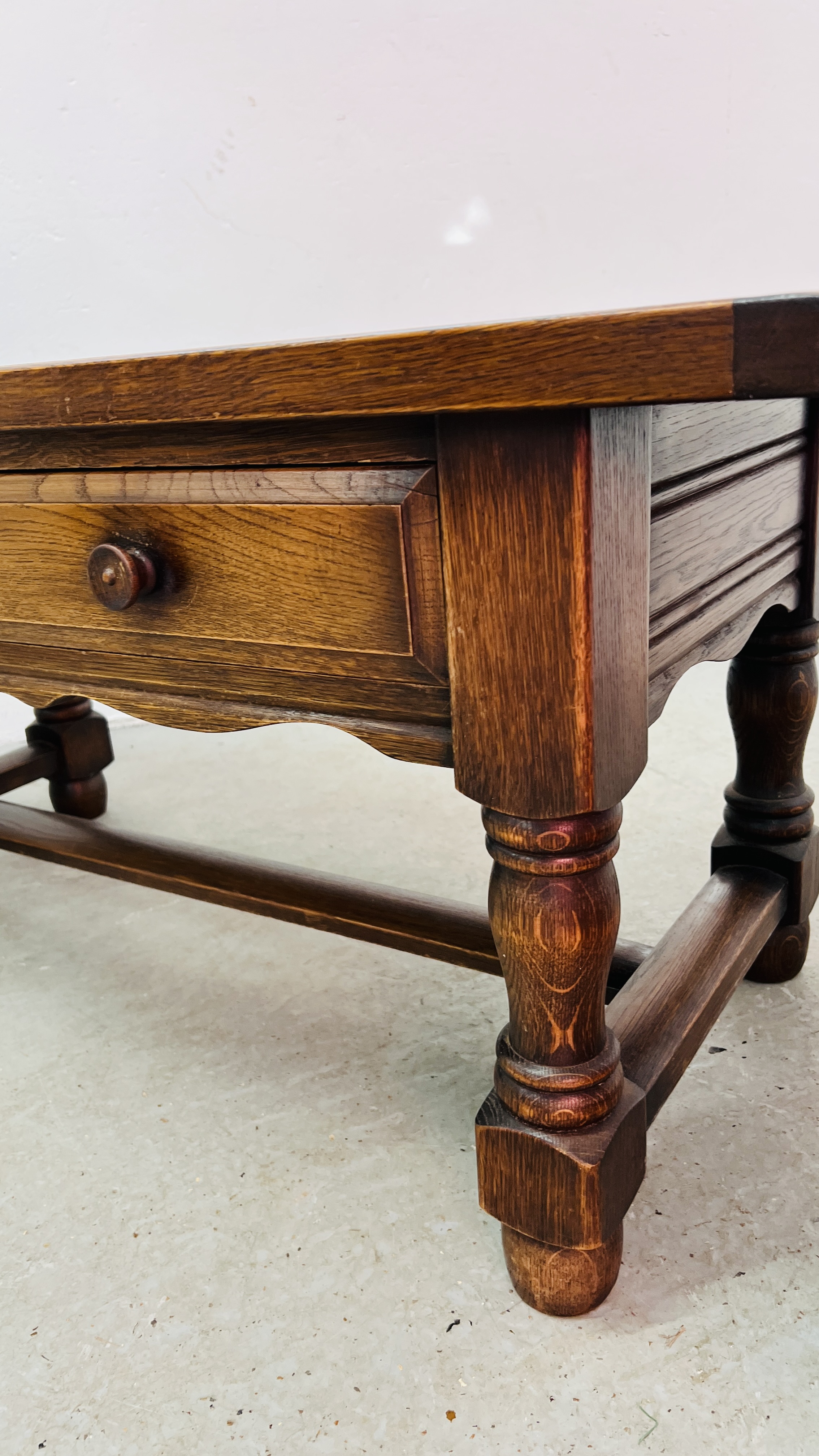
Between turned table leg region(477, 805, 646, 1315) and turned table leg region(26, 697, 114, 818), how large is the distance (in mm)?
1162

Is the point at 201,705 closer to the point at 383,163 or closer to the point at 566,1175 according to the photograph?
the point at 566,1175

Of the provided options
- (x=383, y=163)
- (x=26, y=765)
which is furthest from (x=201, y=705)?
(x=383, y=163)

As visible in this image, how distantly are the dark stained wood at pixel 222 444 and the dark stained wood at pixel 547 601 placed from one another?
0.14 ft

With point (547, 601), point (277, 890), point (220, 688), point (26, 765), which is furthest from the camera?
point (26, 765)

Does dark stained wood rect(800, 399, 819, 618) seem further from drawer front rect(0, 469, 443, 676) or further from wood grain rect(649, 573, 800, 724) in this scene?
drawer front rect(0, 469, 443, 676)

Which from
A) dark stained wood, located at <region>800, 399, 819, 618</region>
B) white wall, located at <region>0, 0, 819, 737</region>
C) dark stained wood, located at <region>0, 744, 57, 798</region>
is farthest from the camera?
white wall, located at <region>0, 0, 819, 737</region>

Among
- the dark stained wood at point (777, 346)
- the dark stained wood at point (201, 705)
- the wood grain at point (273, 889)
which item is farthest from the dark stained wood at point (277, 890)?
the dark stained wood at point (777, 346)

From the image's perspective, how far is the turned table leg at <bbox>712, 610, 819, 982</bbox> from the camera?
1167mm

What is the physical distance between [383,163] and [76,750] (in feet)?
6.04

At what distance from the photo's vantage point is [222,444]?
75cm

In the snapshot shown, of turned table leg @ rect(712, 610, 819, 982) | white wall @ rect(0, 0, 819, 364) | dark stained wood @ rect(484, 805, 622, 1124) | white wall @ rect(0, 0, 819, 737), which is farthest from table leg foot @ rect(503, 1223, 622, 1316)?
A: white wall @ rect(0, 0, 819, 737)

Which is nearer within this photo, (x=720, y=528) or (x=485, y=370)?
(x=485, y=370)

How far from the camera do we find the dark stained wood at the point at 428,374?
0.53 meters

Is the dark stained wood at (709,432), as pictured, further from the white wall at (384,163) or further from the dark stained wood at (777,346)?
the white wall at (384,163)
